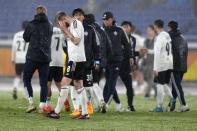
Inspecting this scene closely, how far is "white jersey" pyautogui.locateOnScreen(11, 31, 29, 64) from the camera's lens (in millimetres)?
23145

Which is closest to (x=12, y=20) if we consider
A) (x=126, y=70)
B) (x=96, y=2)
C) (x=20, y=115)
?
(x=96, y=2)

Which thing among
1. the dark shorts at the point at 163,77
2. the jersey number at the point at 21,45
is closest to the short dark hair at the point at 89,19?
the dark shorts at the point at 163,77

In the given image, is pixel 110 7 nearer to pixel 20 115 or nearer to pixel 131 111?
pixel 131 111

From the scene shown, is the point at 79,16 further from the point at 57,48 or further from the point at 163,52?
the point at 163,52

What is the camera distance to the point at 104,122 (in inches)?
603

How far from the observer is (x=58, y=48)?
1838 cm

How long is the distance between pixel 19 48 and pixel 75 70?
7803 mm

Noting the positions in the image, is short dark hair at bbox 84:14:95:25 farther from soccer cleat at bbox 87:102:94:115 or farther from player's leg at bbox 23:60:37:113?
soccer cleat at bbox 87:102:94:115

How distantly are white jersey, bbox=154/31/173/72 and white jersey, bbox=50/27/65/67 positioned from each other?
7.30ft

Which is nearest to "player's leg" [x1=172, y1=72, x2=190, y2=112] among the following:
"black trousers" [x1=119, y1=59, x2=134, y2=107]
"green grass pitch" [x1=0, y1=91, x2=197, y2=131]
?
"green grass pitch" [x1=0, y1=91, x2=197, y2=131]

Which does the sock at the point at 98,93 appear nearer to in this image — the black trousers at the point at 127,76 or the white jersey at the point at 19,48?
the black trousers at the point at 127,76

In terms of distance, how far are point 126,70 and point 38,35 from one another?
2.88 metres

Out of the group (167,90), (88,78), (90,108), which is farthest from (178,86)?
(88,78)

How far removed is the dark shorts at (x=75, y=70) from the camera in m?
15.6
